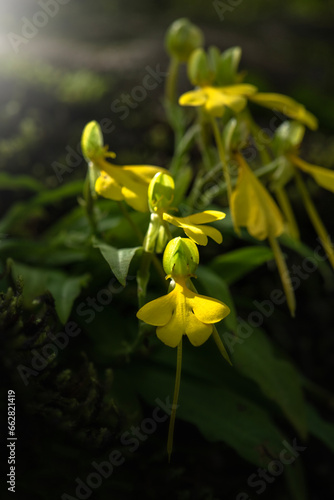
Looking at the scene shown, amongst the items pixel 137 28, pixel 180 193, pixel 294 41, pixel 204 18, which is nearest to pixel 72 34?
pixel 137 28

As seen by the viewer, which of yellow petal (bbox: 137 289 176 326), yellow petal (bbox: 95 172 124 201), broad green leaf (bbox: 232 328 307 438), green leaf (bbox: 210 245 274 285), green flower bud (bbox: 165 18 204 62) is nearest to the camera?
yellow petal (bbox: 137 289 176 326)

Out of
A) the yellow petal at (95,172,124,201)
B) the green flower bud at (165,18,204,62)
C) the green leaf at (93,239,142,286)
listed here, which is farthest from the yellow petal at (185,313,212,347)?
the green flower bud at (165,18,204,62)

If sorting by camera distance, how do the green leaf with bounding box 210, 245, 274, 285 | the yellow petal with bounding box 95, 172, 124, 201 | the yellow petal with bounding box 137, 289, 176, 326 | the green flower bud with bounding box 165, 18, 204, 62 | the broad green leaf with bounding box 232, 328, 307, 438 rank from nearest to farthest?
1. the yellow petal with bounding box 137, 289, 176, 326
2. the yellow petal with bounding box 95, 172, 124, 201
3. the broad green leaf with bounding box 232, 328, 307, 438
4. the green leaf with bounding box 210, 245, 274, 285
5. the green flower bud with bounding box 165, 18, 204, 62

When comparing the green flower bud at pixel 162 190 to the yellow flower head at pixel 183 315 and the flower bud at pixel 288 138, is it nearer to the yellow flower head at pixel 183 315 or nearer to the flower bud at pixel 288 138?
the yellow flower head at pixel 183 315

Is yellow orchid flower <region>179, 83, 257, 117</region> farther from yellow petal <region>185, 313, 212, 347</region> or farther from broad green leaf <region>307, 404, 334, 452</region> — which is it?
broad green leaf <region>307, 404, 334, 452</region>

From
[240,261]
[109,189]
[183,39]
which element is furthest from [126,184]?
[183,39]

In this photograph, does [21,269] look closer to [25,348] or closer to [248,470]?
[25,348]

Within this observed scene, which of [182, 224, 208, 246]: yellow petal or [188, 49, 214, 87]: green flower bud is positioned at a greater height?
[188, 49, 214, 87]: green flower bud

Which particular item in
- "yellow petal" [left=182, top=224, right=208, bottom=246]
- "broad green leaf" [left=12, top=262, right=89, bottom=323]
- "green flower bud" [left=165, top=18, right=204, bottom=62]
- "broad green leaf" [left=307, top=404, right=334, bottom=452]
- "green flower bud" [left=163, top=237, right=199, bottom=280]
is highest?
"green flower bud" [left=165, top=18, right=204, bottom=62]
